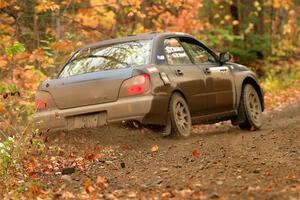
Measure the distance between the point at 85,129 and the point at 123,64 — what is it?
3.41ft

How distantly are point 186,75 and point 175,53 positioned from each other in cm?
44

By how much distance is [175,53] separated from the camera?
972cm

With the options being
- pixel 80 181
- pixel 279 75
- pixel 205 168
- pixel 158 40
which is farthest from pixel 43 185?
pixel 279 75

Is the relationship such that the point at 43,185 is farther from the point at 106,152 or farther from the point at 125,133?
the point at 125,133

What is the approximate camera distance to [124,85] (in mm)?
8539

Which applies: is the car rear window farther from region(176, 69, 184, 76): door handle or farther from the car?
region(176, 69, 184, 76): door handle

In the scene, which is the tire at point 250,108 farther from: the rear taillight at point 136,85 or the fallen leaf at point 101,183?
the fallen leaf at point 101,183

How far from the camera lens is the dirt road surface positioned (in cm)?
576

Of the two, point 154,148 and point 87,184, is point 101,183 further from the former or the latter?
point 154,148

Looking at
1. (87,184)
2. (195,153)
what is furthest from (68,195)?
(195,153)

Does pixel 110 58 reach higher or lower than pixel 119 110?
higher

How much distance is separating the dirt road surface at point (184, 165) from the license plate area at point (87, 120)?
0.34ft

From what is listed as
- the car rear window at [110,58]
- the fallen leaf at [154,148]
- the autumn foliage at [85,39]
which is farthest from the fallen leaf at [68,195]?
the car rear window at [110,58]

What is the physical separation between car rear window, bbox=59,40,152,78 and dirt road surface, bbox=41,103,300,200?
0.91m
